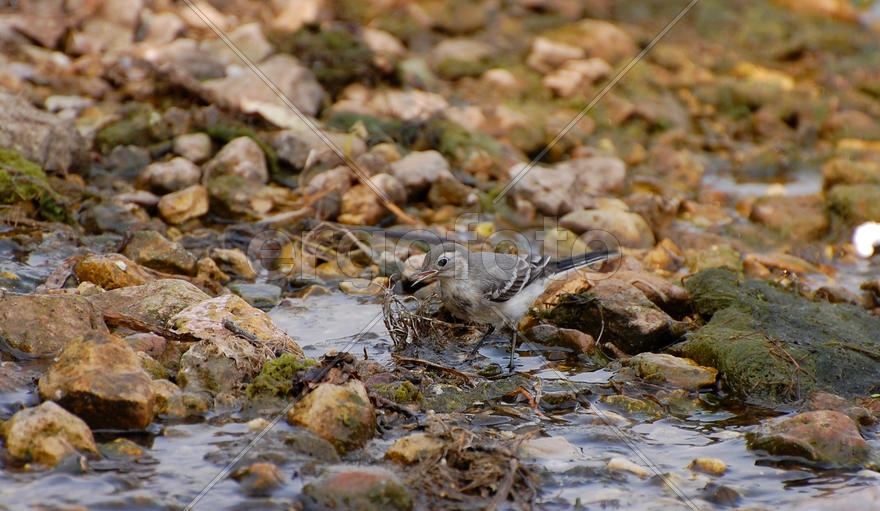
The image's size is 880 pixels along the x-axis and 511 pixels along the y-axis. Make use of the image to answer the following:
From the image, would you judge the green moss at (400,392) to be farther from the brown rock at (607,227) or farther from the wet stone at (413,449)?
the brown rock at (607,227)

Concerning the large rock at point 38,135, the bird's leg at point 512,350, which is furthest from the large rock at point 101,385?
the large rock at point 38,135

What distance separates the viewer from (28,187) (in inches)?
358

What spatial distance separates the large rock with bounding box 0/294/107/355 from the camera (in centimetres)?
604

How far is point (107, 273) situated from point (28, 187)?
96.6 inches

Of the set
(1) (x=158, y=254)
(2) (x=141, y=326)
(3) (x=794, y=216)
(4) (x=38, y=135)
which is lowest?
(2) (x=141, y=326)

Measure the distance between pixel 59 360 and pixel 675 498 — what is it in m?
4.11

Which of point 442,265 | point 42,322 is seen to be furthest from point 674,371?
point 42,322

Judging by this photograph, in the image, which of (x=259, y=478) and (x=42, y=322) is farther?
Answer: (x=42, y=322)

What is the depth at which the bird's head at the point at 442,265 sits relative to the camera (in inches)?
305

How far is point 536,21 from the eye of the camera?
1761 cm

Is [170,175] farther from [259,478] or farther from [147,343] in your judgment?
[259,478]

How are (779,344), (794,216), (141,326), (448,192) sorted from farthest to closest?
(794,216) → (448,192) → (779,344) → (141,326)

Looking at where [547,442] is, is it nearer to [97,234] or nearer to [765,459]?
[765,459]

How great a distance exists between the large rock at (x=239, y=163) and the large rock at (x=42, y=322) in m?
4.46
